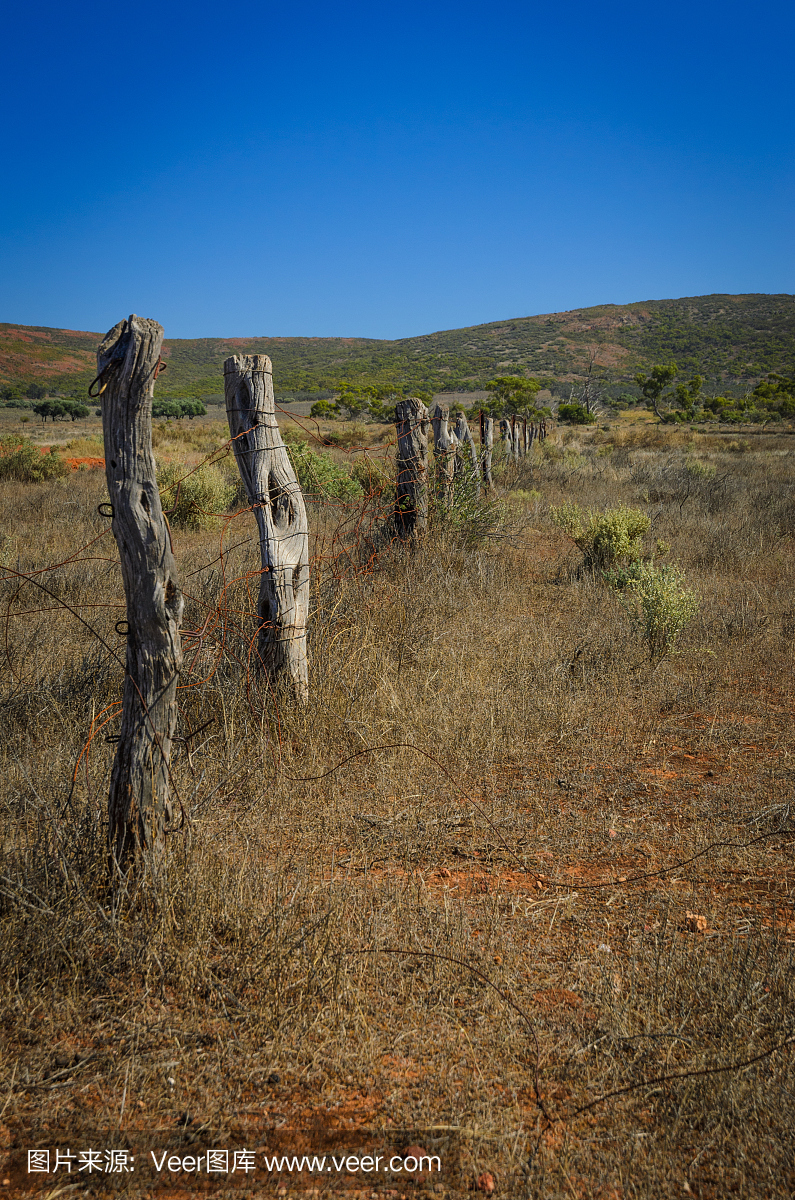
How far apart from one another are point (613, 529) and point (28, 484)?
34.0 feet

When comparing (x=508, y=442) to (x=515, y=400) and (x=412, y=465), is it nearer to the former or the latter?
(x=412, y=465)

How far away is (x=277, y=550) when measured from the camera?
376 cm

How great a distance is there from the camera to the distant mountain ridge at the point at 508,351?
5769 centimetres

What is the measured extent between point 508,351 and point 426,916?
76921 mm

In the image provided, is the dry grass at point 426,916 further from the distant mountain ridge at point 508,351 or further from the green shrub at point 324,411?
the distant mountain ridge at point 508,351

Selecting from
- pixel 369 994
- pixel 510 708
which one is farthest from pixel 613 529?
pixel 369 994

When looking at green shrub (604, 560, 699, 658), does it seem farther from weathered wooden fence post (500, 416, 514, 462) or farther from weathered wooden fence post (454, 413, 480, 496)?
weathered wooden fence post (500, 416, 514, 462)

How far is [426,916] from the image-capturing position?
93.3 inches

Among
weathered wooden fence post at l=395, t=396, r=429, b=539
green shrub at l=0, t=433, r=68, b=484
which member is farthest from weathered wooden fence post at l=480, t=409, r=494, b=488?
green shrub at l=0, t=433, r=68, b=484

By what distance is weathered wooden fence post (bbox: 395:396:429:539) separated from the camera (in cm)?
667

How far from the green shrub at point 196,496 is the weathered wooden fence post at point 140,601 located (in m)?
7.49

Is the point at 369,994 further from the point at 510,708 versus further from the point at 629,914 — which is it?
the point at 510,708

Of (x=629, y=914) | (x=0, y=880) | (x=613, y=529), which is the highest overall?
(x=613, y=529)

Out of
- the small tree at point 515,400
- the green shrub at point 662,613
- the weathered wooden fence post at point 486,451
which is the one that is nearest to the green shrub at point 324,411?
the small tree at point 515,400
